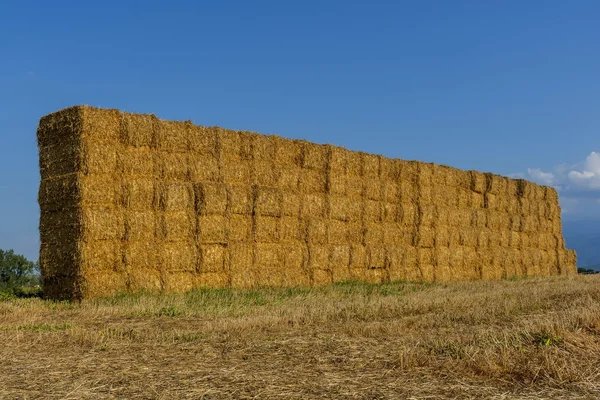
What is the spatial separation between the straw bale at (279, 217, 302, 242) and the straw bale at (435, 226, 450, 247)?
Answer: 697cm

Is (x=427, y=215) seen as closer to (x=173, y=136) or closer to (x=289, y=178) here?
(x=289, y=178)

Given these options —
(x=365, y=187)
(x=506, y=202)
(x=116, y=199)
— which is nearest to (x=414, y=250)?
(x=365, y=187)

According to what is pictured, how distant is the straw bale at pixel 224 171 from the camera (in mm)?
17648

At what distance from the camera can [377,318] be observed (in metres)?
12.3

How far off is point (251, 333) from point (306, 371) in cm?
280

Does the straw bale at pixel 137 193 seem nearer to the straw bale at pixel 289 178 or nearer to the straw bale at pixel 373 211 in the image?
the straw bale at pixel 289 178

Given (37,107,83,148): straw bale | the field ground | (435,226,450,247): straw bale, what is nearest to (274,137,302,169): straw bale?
(37,107,83,148): straw bale

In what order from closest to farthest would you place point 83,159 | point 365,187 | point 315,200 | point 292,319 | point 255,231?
1. point 292,319
2. point 83,159
3. point 255,231
4. point 315,200
5. point 365,187

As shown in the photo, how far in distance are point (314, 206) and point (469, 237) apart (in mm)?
8734

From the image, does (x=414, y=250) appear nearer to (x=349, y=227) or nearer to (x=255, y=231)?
(x=349, y=227)

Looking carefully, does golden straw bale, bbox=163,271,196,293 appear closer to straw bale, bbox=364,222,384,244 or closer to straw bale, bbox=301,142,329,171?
straw bale, bbox=301,142,329,171

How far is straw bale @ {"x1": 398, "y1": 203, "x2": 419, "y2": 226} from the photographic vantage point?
23.4 metres

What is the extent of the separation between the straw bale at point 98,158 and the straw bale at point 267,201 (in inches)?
160

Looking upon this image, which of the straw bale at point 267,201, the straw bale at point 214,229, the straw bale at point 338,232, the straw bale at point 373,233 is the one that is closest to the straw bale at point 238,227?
the straw bale at point 214,229
